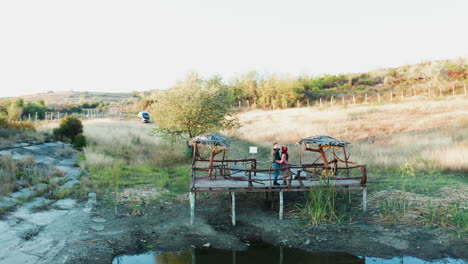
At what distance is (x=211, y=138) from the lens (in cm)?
1288

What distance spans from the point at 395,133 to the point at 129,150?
64.5ft

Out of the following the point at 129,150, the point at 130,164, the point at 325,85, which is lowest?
the point at 130,164

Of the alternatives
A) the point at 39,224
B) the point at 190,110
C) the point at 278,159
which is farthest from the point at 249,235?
the point at 190,110

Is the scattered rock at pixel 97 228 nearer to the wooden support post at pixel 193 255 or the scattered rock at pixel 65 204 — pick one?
the scattered rock at pixel 65 204

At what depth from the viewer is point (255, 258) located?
8.59m

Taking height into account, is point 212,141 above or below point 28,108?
below

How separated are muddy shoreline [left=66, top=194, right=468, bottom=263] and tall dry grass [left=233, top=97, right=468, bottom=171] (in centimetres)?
771

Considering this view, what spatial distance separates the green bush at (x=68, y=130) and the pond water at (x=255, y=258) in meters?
18.6

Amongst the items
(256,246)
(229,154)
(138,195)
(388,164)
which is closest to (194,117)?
(229,154)

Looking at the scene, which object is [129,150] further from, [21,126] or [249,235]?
[249,235]

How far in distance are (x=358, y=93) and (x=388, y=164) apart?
152ft

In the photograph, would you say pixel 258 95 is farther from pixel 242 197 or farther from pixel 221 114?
pixel 242 197

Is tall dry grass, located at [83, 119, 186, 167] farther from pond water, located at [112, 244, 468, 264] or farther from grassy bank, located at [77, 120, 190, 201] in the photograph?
pond water, located at [112, 244, 468, 264]

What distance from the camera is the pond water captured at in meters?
8.28
